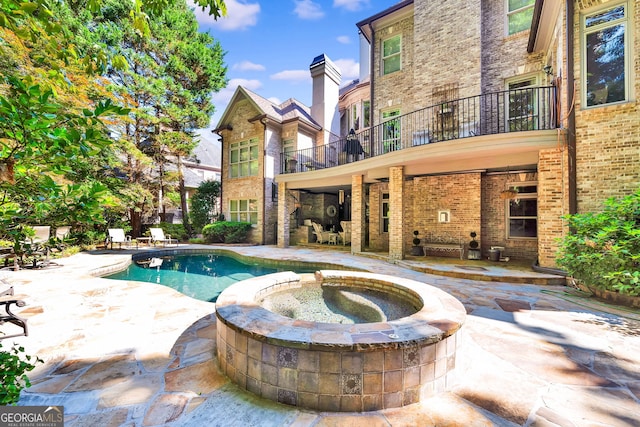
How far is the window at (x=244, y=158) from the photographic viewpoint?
579 inches

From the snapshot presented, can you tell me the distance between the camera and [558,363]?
2828 mm

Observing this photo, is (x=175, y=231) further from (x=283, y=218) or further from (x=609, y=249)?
(x=609, y=249)

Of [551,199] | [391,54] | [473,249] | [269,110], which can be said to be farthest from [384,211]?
[269,110]

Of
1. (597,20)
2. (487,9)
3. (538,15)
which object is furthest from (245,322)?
(487,9)

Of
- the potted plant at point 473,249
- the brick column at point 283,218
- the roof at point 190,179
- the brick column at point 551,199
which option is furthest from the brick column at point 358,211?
the roof at point 190,179

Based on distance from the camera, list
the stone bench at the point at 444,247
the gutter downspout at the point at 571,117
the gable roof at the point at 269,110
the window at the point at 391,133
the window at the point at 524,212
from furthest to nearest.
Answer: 1. the gable roof at the point at 269,110
2. the window at the point at 391,133
3. the stone bench at the point at 444,247
4. the window at the point at 524,212
5. the gutter downspout at the point at 571,117

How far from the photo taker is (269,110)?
47.5ft

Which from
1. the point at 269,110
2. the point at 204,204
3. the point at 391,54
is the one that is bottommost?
the point at 204,204

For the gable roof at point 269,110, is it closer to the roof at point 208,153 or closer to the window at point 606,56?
the roof at point 208,153

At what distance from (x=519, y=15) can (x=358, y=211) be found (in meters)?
8.15

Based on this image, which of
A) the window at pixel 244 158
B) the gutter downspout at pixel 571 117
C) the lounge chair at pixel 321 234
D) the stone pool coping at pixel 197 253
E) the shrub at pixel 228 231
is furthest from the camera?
the window at pixel 244 158

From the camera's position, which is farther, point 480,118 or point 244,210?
point 244,210

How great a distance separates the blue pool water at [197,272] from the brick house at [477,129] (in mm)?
3378

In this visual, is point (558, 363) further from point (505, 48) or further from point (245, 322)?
point (505, 48)
